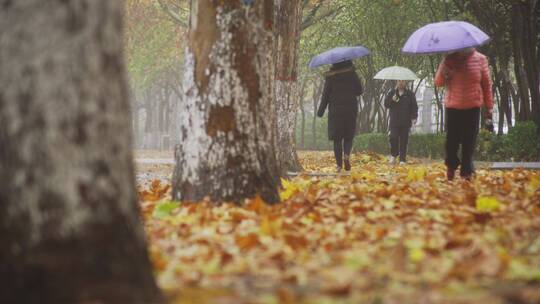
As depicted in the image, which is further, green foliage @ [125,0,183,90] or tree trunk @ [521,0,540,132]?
Result: green foliage @ [125,0,183,90]

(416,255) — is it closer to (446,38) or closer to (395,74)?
(446,38)

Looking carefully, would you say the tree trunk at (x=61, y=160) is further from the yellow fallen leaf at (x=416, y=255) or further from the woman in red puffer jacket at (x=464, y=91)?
the woman in red puffer jacket at (x=464, y=91)

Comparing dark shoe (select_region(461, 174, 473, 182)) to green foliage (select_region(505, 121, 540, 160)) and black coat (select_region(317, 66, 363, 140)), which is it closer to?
black coat (select_region(317, 66, 363, 140))

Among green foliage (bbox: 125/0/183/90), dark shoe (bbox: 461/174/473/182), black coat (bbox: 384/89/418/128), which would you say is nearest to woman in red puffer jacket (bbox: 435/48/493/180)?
dark shoe (bbox: 461/174/473/182)

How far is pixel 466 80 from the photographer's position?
916cm

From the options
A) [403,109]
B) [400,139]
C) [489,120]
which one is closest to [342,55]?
[489,120]

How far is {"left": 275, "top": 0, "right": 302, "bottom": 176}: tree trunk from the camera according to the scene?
12945 mm

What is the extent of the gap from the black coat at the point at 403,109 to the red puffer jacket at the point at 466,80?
899cm

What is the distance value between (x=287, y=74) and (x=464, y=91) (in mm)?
4644

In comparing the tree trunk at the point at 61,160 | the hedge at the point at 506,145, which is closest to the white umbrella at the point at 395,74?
the hedge at the point at 506,145

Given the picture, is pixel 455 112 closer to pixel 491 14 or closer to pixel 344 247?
pixel 344 247

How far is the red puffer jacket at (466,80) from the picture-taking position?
9148mm

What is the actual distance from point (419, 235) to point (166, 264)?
67.1 inches

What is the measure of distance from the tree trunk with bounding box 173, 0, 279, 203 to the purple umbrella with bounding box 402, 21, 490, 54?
3174 mm
